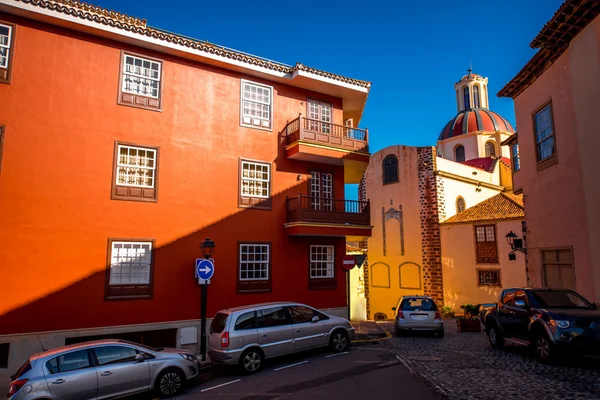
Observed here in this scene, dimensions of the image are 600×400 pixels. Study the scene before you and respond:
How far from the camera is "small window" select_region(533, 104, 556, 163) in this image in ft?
46.6

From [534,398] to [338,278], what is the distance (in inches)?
409

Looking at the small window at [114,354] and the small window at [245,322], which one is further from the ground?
the small window at [245,322]

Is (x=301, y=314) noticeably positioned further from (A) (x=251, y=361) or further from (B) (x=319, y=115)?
(B) (x=319, y=115)

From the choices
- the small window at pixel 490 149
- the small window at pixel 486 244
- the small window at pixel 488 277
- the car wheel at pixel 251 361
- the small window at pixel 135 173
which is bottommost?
the car wheel at pixel 251 361

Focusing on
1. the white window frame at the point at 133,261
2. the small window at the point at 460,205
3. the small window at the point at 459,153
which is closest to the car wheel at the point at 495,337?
the white window frame at the point at 133,261

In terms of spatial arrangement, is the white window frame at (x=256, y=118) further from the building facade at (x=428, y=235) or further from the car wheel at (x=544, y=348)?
the building facade at (x=428, y=235)

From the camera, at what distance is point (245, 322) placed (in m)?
10.8

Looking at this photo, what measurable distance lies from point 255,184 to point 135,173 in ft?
14.4

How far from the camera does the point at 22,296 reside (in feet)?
38.4

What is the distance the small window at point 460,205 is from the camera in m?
29.9

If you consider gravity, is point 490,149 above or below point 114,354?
above

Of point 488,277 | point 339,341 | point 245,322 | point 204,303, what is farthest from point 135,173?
point 488,277

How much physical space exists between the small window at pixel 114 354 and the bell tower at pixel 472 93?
44.5 meters

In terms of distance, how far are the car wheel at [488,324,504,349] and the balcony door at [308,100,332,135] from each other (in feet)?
32.1
